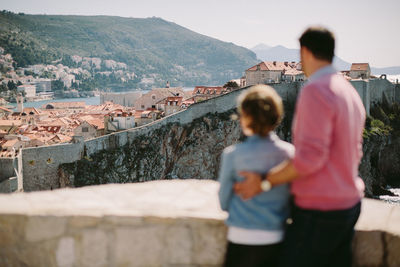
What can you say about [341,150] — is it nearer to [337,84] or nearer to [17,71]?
[337,84]

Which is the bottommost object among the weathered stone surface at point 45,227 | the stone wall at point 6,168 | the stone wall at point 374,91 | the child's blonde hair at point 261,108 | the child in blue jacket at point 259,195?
the stone wall at point 6,168

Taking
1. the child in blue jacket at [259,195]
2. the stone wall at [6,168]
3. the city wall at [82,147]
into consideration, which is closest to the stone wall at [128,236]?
the child in blue jacket at [259,195]

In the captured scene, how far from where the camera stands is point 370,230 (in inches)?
78.8

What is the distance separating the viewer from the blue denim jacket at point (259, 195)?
176cm

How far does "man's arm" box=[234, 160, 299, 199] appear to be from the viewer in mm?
1681

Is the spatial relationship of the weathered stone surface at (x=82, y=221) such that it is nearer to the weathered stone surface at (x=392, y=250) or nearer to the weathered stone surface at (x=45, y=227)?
the weathered stone surface at (x=45, y=227)

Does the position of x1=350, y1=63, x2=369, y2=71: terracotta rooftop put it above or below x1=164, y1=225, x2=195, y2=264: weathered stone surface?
above

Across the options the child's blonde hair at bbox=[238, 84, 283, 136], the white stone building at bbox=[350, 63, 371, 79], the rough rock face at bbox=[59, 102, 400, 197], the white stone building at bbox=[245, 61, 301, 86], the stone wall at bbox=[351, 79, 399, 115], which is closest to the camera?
the child's blonde hair at bbox=[238, 84, 283, 136]

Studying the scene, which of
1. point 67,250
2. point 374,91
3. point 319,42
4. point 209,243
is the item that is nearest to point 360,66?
point 374,91

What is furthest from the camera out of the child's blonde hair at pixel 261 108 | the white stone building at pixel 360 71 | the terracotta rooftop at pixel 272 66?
the white stone building at pixel 360 71

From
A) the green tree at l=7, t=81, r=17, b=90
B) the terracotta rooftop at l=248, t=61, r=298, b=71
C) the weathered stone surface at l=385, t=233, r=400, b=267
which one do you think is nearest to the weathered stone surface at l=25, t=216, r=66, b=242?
the weathered stone surface at l=385, t=233, r=400, b=267

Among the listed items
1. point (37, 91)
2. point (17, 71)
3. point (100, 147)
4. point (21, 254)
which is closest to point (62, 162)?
point (100, 147)

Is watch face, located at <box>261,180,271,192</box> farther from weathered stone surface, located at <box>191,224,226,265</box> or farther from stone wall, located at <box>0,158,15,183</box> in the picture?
stone wall, located at <box>0,158,15,183</box>

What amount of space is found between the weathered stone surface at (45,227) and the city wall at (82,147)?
14470mm
